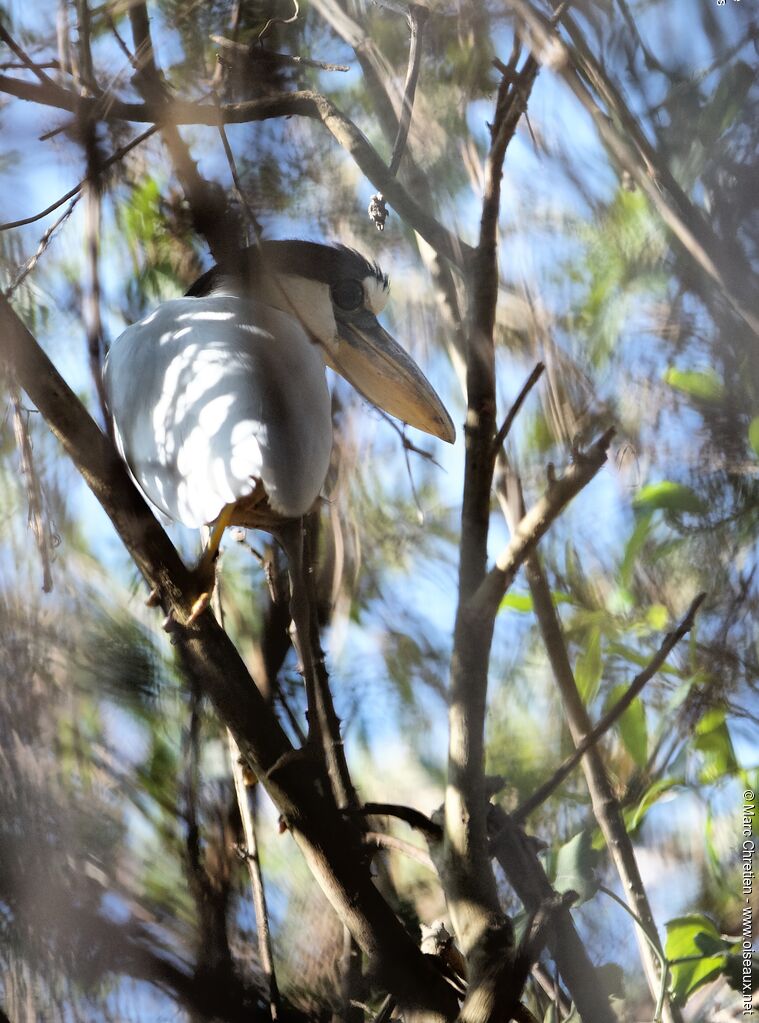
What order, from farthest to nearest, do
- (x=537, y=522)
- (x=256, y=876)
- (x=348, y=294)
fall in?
1. (x=348, y=294)
2. (x=256, y=876)
3. (x=537, y=522)

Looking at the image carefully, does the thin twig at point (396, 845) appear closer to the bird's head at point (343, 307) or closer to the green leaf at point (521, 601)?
the green leaf at point (521, 601)

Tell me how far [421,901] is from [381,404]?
350mm

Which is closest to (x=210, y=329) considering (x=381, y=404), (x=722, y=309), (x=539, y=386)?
(x=381, y=404)

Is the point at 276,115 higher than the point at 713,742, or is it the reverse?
the point at 276,115

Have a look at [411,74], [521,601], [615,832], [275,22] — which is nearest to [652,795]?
[615,832]

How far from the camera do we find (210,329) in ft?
2.18

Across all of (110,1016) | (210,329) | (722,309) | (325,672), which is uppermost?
(210,329)

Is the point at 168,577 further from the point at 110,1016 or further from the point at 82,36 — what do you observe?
the point at 82,36

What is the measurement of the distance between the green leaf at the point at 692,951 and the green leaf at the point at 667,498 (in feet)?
0.80

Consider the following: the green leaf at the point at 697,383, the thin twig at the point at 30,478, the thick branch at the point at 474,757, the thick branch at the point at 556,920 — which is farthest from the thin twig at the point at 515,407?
the thin twig at the point at 30,478

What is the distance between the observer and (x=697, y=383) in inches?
22.5

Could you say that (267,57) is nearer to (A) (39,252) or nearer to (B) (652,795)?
(A) (39,252)

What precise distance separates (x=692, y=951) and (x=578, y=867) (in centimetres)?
8

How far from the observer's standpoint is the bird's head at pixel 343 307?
26.1 inches
